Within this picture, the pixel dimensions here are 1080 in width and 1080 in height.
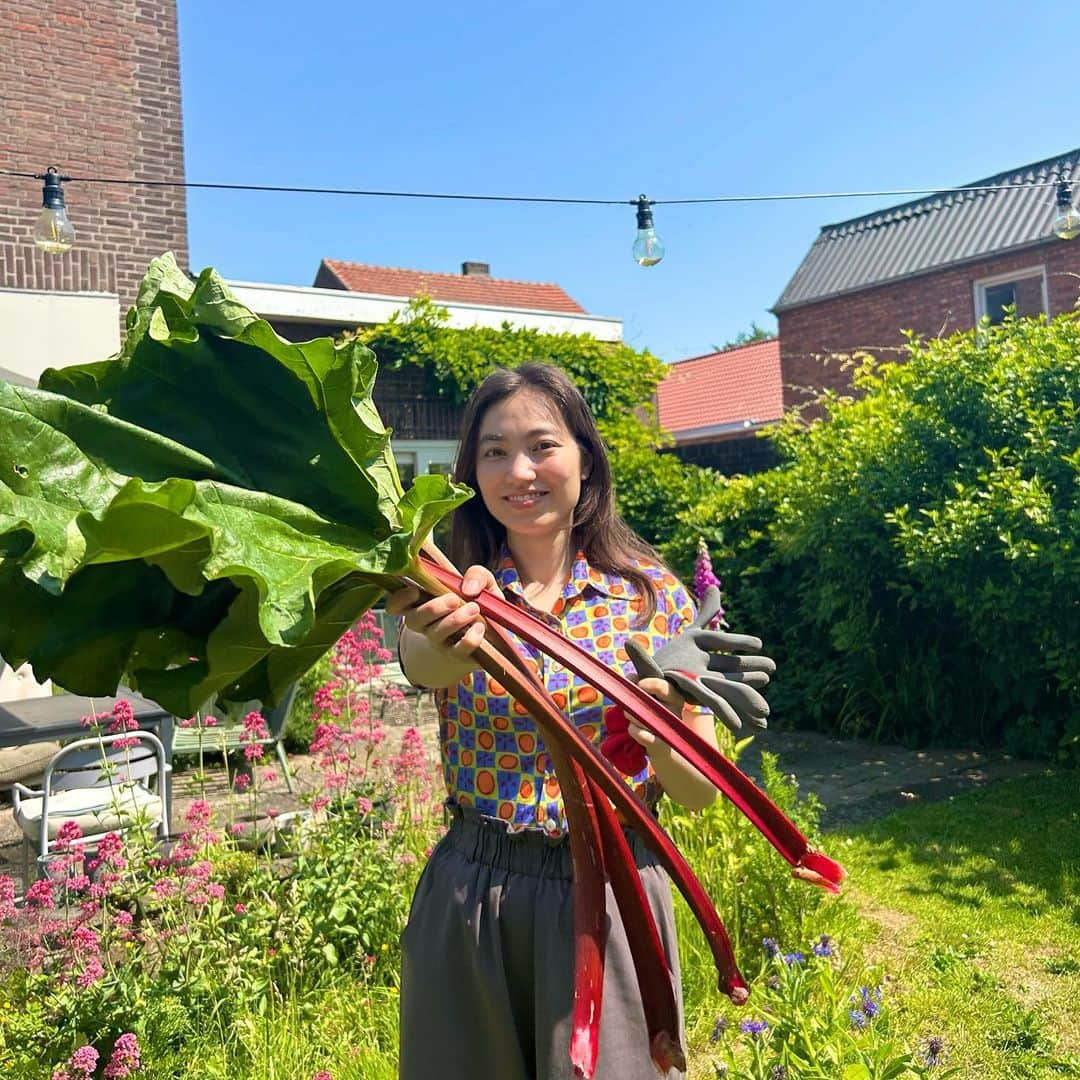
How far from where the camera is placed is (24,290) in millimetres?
8156

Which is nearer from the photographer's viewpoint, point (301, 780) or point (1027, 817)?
point (1027, 817)

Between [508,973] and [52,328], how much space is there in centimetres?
800

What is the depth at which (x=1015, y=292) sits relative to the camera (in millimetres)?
15820

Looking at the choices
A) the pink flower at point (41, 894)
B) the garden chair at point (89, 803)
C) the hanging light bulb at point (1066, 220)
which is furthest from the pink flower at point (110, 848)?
the hanging light bulb at point (1066, 220)

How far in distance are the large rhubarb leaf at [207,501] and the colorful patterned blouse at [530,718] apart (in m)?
0.59

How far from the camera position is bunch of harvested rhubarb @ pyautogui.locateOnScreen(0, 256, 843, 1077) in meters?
0.99

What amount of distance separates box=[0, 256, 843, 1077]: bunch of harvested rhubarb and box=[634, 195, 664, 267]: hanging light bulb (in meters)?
5.51

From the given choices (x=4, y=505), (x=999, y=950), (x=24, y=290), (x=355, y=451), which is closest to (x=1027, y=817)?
(x=999, y=950)

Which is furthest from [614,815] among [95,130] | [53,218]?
[95,130]

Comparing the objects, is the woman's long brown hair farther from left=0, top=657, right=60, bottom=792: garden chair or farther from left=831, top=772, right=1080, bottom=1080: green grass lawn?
left=0, top=657, right=60, bottom=792: garden chair

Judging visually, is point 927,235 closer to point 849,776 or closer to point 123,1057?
point 849,776

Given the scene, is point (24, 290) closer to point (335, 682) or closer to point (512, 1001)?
point (335, 682)

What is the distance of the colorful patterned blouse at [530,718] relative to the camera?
1.78 metres

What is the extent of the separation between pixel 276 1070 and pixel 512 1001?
3.80 ft
